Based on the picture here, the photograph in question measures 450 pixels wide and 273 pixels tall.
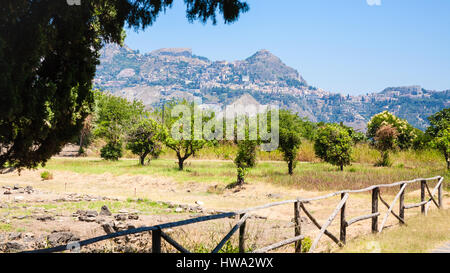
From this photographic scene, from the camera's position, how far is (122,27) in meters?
5.99

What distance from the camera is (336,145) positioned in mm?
21672

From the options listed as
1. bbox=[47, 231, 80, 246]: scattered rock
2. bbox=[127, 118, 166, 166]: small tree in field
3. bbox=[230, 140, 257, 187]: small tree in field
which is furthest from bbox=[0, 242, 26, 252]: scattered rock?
bbox=[127, 118, 166, 166]: small tree in field

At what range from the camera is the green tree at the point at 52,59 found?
13.8ft

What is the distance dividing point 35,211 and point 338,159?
54.5 ft

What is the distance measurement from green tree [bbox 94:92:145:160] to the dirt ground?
9.29 m

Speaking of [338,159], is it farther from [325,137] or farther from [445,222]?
[445,222]

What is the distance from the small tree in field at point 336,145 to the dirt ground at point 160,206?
269 inches

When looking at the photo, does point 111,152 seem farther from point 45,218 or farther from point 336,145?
point 45,218

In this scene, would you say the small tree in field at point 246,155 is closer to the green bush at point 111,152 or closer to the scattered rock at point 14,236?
the scattered rock at point 14,236

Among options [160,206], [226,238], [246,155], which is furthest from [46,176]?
[226,238]

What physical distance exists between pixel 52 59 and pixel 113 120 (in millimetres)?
37408

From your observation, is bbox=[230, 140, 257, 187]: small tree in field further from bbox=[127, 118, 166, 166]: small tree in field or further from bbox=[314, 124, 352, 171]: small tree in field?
bbox=[127, 118, 166, 166]: small tree in field
